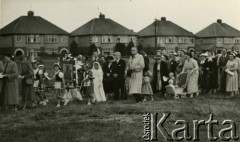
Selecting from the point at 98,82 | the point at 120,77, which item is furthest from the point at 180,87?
the point at 98,82

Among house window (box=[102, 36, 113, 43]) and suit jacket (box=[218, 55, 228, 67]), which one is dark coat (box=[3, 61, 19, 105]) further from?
house window (box=[102, 36, 113, 43])

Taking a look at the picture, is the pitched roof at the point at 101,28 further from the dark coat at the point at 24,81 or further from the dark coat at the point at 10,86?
the dark coat at the point at 10,86

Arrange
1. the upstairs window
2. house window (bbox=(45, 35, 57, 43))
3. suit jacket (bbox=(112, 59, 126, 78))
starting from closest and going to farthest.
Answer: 1. suit jacket (bbox=(112, 59, 126, 78))
2. house window (bbox=(45, 35, 57, 43))
3. the upstairs window

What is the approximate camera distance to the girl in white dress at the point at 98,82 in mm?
12414

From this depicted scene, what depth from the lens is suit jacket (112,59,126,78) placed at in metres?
12.8

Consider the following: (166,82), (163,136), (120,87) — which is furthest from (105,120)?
(166,82)

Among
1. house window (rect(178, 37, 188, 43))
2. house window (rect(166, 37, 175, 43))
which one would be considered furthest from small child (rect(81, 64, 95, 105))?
house window (rect(178, 37, 188, 43))

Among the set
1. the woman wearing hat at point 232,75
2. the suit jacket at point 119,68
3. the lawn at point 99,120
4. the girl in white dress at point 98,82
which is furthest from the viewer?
the woman wearing hat at point 232,75

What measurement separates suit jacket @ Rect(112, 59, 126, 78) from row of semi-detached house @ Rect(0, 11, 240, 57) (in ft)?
107

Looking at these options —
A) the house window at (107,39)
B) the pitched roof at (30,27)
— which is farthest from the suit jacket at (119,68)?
the house window at (107,39)

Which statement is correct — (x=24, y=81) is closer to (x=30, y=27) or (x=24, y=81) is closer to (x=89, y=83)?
(x=89, y=83)

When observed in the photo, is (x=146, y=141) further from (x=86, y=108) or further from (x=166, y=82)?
(x=166, y=82)

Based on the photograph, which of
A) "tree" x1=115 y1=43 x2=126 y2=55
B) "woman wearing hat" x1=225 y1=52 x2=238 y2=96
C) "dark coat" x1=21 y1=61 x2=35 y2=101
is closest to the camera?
"dark coat" x1=21 y1=61 x2=35 y2=101

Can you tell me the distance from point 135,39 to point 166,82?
54.0m
